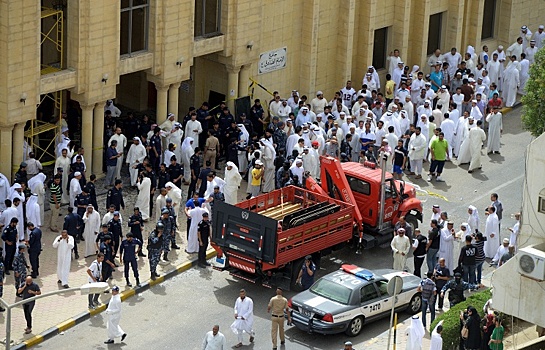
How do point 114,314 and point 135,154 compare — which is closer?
point 114,314

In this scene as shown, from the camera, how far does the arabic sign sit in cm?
4025

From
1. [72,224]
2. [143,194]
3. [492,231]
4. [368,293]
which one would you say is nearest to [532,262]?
[368,293]

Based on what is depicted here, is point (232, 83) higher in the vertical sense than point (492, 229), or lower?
higher

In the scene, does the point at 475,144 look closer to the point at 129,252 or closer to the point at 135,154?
the point at 135,154

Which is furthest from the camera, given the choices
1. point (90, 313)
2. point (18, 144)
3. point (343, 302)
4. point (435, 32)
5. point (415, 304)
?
point (435, 32)


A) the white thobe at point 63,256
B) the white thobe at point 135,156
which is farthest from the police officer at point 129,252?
the white thobe at point 135,156

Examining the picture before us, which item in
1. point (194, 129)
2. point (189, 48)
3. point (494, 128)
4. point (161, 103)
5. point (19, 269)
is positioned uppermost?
point (189, 48)

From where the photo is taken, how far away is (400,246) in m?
31.1

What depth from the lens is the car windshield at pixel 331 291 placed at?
92.3ft

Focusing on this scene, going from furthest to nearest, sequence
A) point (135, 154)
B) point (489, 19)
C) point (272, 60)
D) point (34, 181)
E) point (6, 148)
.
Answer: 1. point (489, 19)
2. point (272, 60)
3. point (135, 154)
4. point (6, 148)
5. point (34, 181)

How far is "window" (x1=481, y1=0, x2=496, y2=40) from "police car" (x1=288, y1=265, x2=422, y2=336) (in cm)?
2193

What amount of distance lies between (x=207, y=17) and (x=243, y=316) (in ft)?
43.8

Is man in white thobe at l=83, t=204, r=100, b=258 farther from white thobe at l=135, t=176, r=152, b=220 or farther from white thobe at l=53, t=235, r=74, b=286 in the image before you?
white thobe at l=135, t=176, r=152, b=220

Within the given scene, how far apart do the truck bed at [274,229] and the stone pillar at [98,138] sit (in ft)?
20.6
